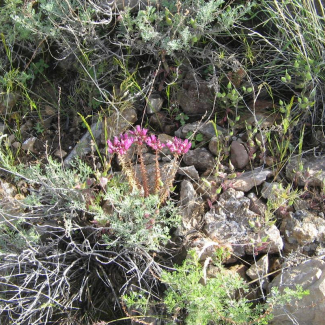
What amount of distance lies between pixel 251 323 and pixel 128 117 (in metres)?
1.72

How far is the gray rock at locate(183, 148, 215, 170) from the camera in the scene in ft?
9.75

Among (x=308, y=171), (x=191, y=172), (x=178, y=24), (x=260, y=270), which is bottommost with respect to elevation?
(x=260, y=270)

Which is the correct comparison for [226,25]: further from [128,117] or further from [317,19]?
[128,117]

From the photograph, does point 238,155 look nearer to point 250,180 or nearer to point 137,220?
point 250,180

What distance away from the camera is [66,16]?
307 cm

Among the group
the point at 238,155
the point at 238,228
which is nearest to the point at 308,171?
the point at 238,155

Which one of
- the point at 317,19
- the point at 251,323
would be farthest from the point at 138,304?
the point at 317,19

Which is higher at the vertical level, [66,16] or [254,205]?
[66,16]

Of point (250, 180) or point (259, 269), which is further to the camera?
point (250, 180)

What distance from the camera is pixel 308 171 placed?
2.71 metres

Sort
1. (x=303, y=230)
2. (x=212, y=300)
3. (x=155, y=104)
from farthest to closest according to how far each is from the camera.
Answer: (x=155, y=104)
(x=303, y=230)
(x=212, y=300)

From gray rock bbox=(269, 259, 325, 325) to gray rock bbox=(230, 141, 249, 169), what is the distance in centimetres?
83

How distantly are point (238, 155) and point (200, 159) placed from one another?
268 millimetres

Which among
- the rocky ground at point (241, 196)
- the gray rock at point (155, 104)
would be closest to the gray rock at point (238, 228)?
the rocky ground at point (241, 196)
